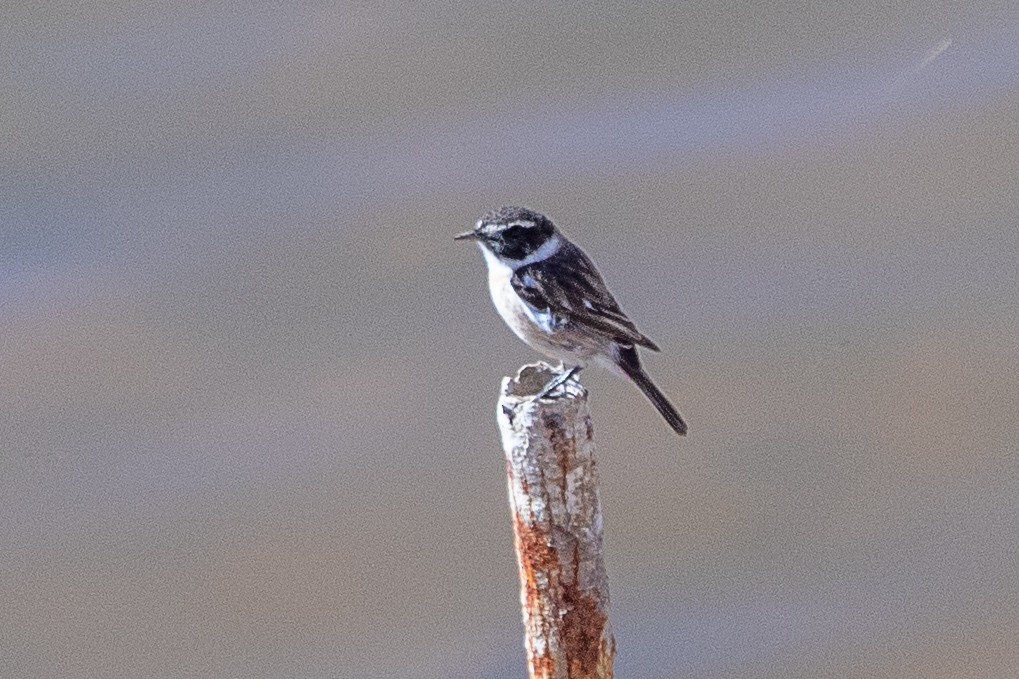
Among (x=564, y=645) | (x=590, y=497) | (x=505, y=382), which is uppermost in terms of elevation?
(x=505, y=382)

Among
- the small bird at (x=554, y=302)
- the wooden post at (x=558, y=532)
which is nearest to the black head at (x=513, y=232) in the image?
the small bird at (x=554, y=302)

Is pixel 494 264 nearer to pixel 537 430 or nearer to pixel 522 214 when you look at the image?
pixel 522 214

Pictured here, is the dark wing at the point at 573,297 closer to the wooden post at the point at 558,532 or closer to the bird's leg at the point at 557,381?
the bird's leg at the point at 557,381

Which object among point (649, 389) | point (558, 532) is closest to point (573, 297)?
point (649, 389)

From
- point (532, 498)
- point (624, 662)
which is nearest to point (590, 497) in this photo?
point (532, 498)

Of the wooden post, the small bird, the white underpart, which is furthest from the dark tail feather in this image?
the wooden post
